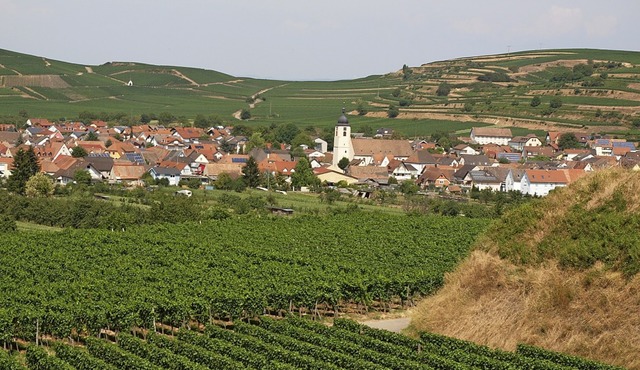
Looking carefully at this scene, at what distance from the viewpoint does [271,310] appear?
28594mm

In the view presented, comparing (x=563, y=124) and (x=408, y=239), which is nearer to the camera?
(x=408, y=239)

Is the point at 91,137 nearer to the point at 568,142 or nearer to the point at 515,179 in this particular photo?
the point at 515,179

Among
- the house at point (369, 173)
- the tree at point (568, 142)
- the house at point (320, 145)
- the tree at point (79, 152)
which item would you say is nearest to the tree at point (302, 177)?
the house at point (369, 173)

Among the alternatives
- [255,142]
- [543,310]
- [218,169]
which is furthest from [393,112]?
[543,310]

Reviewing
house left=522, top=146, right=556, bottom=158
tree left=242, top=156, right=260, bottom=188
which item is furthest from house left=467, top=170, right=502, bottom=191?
house left=522, top=146, right=556, bottom=158

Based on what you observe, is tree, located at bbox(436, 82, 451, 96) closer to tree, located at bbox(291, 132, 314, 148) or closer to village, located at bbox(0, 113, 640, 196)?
village, located at bbox(0, 113, 640, 196)

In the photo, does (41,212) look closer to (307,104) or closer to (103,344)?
(103,344)

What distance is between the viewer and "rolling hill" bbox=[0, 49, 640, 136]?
134375mm

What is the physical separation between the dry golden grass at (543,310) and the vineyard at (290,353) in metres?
1.76

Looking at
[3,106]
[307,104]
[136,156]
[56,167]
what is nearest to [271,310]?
[56,167]

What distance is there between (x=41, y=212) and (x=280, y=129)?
6619 cm

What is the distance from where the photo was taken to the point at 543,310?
24.4 meters

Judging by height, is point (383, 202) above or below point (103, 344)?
below

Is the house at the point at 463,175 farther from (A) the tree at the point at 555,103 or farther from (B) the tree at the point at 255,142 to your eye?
(A) the tree at the point at 555,103
